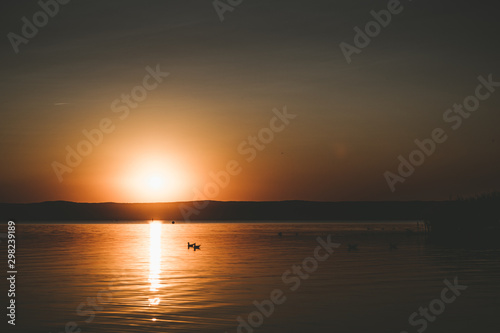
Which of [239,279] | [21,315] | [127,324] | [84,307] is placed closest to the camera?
[127,324]

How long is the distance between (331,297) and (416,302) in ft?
13.1

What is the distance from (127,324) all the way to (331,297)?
35.3 ft

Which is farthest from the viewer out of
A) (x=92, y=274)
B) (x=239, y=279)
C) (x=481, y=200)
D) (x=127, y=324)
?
(x=481, y=200)

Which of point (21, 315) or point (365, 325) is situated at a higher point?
Result: point (21, 315)

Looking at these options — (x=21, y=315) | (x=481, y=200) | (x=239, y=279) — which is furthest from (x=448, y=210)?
(x=21, y=315)

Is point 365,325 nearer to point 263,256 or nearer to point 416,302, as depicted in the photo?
point 416,302

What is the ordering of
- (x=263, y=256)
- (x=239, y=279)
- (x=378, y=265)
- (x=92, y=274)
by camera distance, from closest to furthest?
(x=239, y=279) < (x=92, y=274) < (x=378, y=265) < (x=263, y=256)

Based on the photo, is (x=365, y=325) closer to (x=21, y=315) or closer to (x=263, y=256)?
(x=21, y=315)

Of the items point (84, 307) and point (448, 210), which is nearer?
point (84, 307)

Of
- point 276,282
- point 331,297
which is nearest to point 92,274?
point 276,282

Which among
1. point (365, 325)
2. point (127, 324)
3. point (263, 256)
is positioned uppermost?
point (263, 256)

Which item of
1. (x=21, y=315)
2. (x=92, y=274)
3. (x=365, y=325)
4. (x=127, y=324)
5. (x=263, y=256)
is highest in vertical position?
(x=263, y=256)

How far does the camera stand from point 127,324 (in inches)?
826

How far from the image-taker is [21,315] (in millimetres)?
23109
